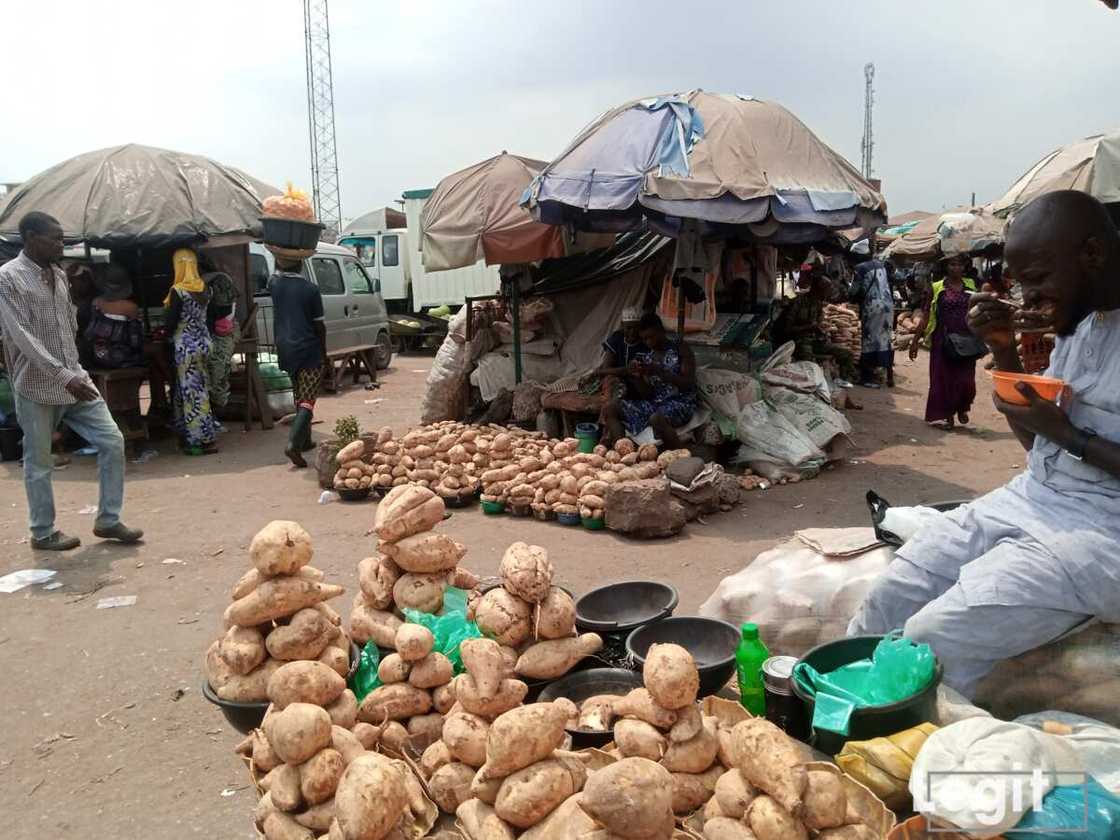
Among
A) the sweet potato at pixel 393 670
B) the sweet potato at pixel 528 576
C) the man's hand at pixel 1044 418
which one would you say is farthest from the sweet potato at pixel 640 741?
the man's hand at pixel 1044 418

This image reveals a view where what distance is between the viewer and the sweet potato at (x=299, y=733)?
6.80 feet

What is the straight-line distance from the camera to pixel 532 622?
2.55m

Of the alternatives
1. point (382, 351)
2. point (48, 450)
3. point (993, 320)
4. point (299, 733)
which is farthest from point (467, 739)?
point (382, 351)

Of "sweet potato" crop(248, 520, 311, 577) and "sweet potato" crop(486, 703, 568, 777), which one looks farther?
"sweet potato" crop(248, 520, 311, 577)

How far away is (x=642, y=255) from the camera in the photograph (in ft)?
27.4

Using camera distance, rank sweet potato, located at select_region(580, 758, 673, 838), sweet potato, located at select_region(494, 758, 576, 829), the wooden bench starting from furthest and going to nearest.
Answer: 1. the wooden bench
2. sweet potato, located at select_region(494, 758, 576, 829)
3. sweet potato, located at select_region(580, 758, 673, 838)

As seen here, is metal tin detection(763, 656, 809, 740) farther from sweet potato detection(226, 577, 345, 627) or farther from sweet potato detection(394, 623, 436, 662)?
sweet potato detection(226, 577, 345, 627)

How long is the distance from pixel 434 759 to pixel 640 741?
2.18 feet

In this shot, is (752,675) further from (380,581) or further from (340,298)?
(340,298)

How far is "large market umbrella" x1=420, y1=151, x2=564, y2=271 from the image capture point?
8070mm

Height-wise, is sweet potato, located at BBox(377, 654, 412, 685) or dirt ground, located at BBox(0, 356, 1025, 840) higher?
sweet potato, located at BBox(377, 654, 412, 685)

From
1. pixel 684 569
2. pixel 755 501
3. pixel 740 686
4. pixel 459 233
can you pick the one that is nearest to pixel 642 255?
pixel 459 233

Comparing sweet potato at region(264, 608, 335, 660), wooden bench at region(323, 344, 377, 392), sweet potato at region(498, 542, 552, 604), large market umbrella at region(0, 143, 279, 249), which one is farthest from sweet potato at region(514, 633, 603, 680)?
wooden bench at region(323, 344, 377, 392)

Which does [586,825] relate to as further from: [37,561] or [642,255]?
[642,255]
